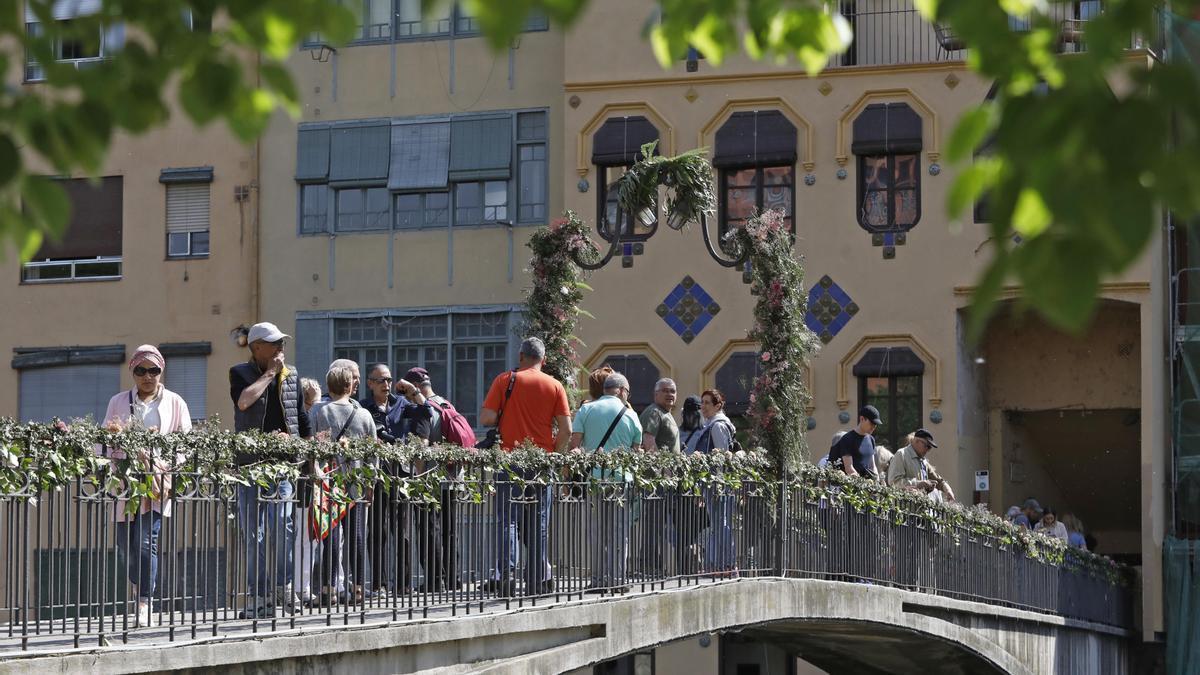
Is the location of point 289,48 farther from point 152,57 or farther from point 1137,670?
point 1137,670

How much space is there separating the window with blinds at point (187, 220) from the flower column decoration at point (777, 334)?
16146mm

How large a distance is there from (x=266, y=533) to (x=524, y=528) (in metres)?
3.26

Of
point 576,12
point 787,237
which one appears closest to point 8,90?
point 576,12

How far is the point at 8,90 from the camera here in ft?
16.0

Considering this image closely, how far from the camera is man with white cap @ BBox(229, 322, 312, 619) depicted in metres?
11.9

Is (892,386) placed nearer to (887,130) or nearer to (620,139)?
(887,130)

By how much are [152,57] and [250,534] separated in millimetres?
7081

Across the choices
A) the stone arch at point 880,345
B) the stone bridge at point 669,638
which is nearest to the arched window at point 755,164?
the stone arch at point 880,345

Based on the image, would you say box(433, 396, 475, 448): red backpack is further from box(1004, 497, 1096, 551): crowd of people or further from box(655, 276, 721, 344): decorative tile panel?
box(655, 276, 721, 344): decorative tile panel

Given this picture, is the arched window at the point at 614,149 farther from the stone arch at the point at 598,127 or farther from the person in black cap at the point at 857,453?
the person in black cap at the point at 857,453

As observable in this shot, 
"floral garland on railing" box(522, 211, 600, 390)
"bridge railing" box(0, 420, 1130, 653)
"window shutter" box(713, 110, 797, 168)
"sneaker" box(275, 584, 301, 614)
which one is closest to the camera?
"bridge railing" box(0, 420, 1130, 653)

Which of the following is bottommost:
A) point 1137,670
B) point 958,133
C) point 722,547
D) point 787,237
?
point 1137,670

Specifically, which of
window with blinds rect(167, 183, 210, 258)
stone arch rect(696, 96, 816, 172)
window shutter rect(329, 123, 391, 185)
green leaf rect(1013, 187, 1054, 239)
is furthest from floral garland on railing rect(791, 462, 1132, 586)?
green leaf rect(1013, 187, 1054, 239)

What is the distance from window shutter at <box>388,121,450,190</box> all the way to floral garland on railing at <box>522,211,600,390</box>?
13.5 metres
